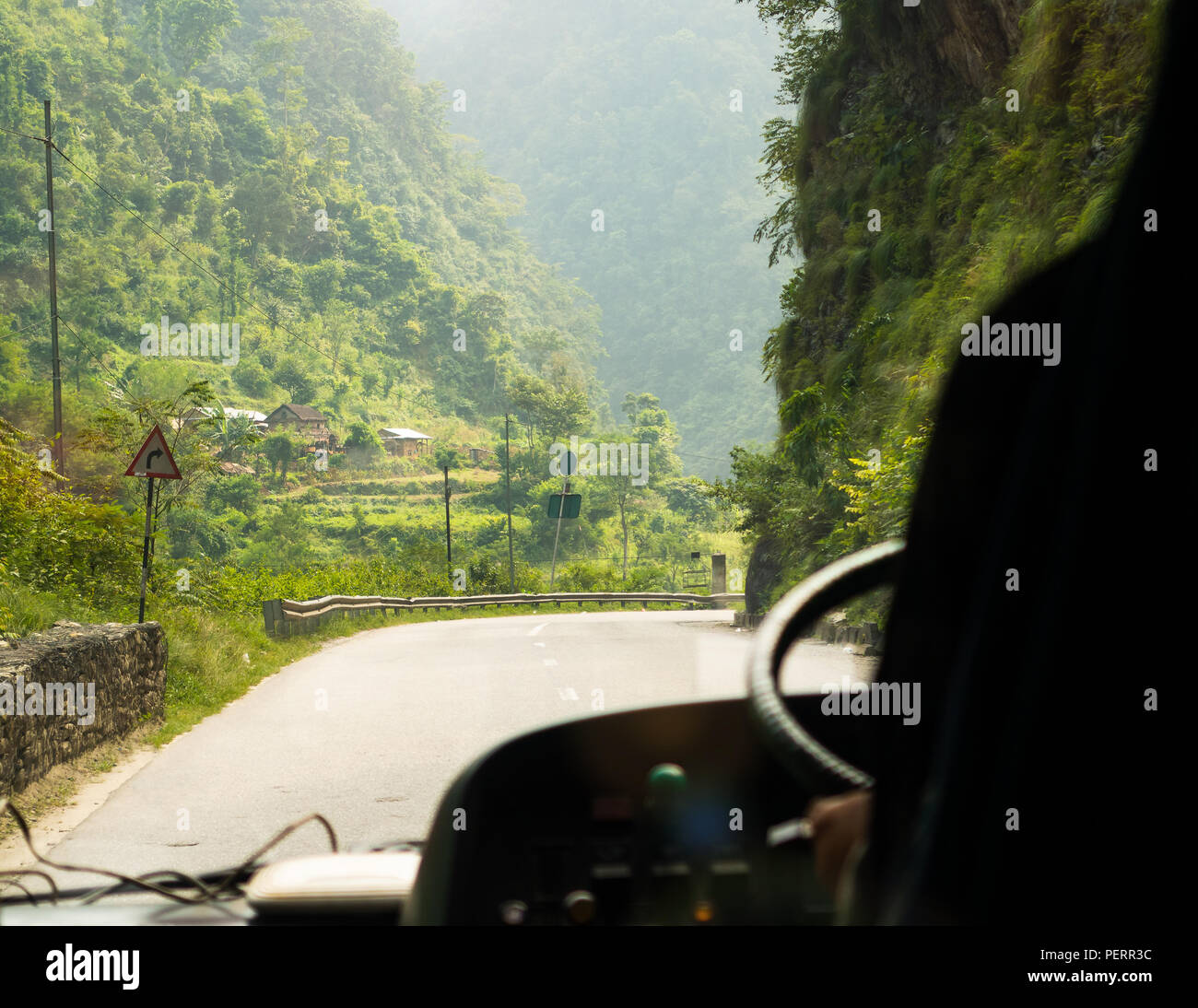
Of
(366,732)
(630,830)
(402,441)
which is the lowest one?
(366,732)

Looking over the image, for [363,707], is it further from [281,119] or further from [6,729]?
[281,119]

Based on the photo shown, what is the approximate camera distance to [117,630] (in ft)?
32.2

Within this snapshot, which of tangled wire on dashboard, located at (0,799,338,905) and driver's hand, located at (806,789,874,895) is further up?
driver's hand, located at (806,789,874,895)

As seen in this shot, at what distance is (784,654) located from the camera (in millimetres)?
1405

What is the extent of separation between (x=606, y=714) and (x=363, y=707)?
10593mm

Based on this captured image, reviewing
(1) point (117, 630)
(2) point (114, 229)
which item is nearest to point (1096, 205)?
(1) point (117, 630)

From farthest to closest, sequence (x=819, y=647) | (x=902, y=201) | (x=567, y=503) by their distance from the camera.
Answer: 1. (x=567, y=503)
2. (x=902, y=201)
3. (x=819, y=647)

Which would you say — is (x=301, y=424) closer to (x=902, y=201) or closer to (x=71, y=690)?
(x=902, y=201)

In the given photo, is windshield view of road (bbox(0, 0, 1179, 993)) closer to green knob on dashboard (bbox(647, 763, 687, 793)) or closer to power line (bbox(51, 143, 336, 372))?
green knob on dashboard (bbox(647, 763, 687, 793))

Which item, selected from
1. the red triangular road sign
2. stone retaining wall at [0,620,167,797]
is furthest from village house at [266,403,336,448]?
stone retaining wall at [0,620,167,797]

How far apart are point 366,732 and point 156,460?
344 centimetres

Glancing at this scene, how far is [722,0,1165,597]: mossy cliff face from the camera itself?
1323cm

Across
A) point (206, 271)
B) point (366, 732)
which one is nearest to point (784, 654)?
point (366, 732)

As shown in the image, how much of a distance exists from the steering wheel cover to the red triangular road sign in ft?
33.8
